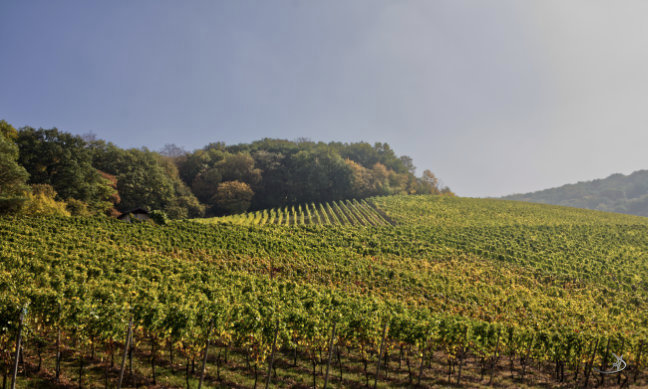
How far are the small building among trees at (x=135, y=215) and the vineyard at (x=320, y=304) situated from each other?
151 centimetres

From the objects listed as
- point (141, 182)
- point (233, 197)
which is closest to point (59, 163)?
point (141, 182)

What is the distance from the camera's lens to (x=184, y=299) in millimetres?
12938

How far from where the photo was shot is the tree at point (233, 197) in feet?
188

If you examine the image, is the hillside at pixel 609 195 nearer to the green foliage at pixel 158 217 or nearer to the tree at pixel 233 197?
the tree at pixel 233 197

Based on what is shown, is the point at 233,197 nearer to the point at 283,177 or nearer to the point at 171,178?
the point at 171,178

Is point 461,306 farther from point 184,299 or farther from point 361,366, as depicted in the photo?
point 184,299

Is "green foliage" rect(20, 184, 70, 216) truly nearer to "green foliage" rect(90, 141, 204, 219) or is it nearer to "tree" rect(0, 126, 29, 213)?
"tree" rect(0, 126, 29, 213)

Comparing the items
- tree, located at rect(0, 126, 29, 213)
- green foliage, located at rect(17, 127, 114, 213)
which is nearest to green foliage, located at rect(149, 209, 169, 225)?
tree, located at rect(0, 126, 29, 213)

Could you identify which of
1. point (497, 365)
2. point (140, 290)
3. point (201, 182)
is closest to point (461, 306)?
point (497, 365)

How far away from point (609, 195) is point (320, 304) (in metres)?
218

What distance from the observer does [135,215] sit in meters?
30.6

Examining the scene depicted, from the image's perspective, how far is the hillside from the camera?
15425 cm

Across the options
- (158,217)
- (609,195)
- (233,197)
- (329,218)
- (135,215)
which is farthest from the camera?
(609,195)

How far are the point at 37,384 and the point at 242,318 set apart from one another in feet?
19.8
